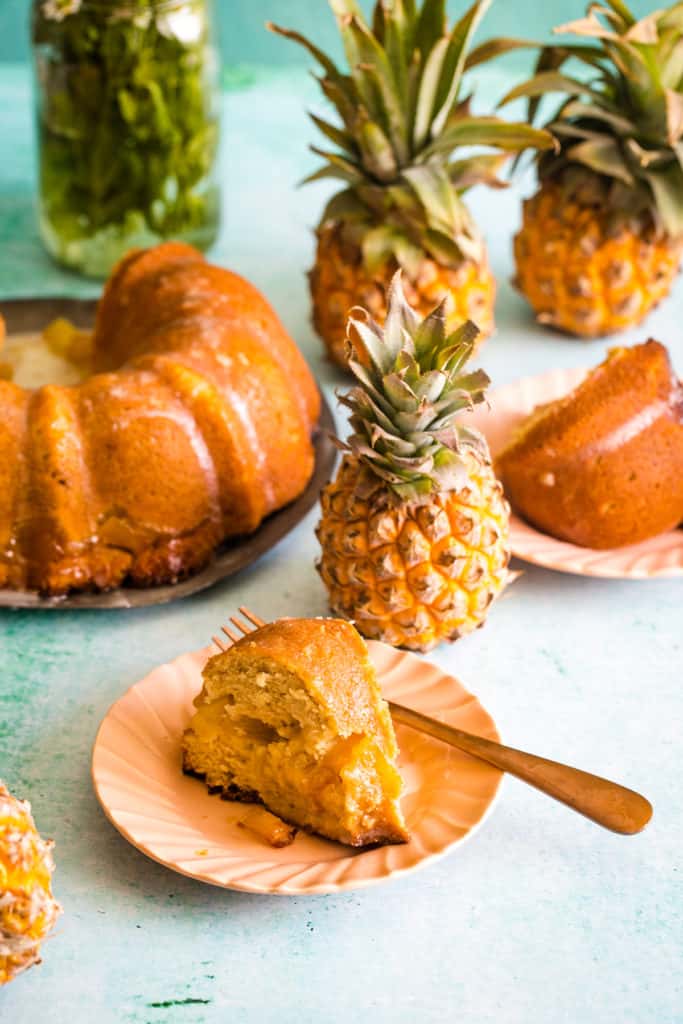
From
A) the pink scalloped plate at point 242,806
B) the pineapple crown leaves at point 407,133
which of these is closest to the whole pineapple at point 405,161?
the pineapple crown leaves at point 407,133

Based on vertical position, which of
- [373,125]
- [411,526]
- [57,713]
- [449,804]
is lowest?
[57,713]

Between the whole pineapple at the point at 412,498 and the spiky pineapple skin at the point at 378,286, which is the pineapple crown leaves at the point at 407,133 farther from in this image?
the whole pineapple at the point at 412,498

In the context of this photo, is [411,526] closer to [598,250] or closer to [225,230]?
[598,250]

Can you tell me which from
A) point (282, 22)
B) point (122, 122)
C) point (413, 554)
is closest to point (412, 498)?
point (413, 554)

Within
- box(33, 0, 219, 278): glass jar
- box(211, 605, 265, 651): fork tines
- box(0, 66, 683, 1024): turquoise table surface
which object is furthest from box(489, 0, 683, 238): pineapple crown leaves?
box(211, 605, 265, 651): fork tines

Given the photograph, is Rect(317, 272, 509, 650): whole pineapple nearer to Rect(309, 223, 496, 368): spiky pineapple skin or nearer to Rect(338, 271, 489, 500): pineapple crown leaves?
Rect(338, 271, 489, 500): pineapple crown leaves

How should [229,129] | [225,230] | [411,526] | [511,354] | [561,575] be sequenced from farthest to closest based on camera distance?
[229,129], [225,230], [511,354], [561,575], [411,526]

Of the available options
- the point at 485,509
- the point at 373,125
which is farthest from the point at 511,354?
the point at 485,509
